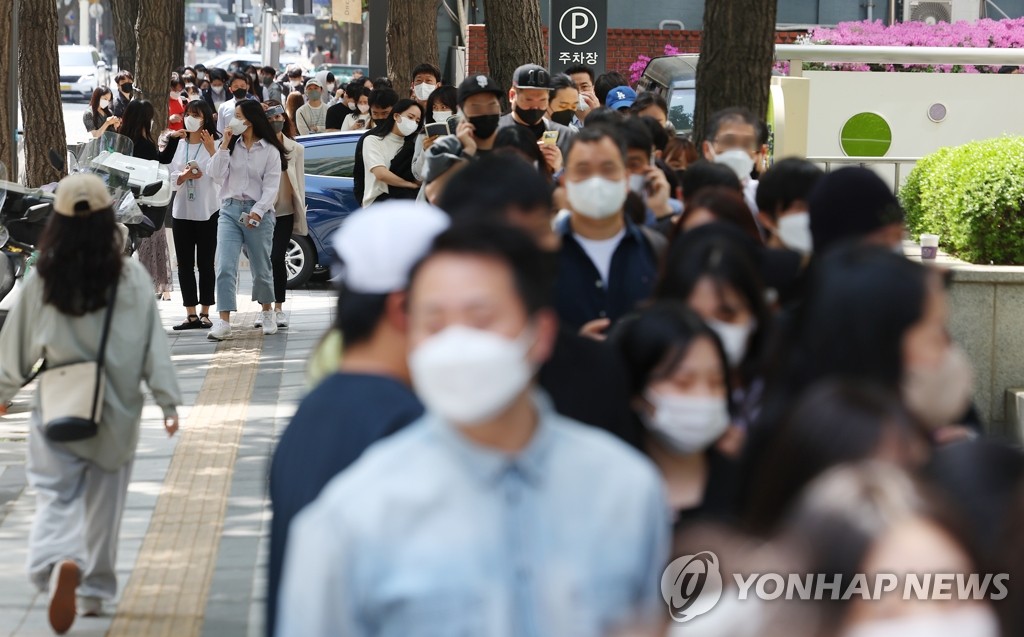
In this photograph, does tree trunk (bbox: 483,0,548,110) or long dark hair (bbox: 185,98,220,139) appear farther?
tree trunk (bbox: 483,0,548,110)

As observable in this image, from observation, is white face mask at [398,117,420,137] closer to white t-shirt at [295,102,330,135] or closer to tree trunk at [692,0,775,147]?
tree trunk at [692,0,775,147]

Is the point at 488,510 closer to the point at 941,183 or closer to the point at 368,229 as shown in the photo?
the point at 368,229

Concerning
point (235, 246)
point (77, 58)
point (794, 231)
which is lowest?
point (235, 246)

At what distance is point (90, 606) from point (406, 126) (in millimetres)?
5512

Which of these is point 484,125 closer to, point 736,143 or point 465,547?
point 736,143

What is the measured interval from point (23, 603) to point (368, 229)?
Answer: 13.0 ft

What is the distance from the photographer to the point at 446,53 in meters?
31.1

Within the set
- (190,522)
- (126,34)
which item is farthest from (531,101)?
(126,34)

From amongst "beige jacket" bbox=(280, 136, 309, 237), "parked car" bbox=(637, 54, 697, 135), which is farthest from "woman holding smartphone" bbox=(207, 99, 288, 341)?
"parked car" bbox=(637, 54, 697, 135)

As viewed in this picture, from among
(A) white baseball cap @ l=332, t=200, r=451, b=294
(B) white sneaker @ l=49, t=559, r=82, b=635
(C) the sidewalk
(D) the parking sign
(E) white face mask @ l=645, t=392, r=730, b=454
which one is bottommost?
(C) the sidewalk

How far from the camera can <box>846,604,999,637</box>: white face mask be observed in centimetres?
208

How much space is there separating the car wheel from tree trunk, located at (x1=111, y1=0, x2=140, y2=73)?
68.8 ft

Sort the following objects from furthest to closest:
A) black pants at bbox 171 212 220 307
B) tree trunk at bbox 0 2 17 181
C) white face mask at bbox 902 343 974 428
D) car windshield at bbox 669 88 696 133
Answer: car windshield at bbox 669 88 696 133, black pants at bbox 171 212 220 307, tree trunk at bbox 0 2 17 181, white face mask at bbox 902 343 974 428

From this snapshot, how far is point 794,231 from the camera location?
18.5ft
